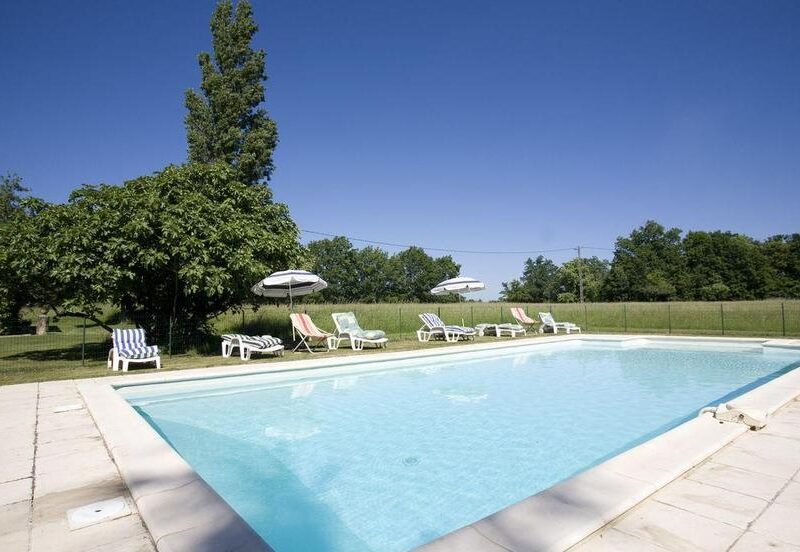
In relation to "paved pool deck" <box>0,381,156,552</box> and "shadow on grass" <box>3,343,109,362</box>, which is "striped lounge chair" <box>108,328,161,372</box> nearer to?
"shadow on grass" <box>3,343,109,362</box>

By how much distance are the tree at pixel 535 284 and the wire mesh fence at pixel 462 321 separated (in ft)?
154

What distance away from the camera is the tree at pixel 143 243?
9812mm

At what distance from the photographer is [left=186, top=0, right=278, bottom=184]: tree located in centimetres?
1956

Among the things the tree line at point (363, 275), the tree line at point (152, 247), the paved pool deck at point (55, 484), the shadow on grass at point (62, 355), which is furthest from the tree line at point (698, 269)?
the paved pool deck at point (55, 484)

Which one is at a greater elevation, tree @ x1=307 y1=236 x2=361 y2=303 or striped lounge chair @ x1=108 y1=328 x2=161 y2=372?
tree @ x1=307 y1=236 x2=361 y2=303

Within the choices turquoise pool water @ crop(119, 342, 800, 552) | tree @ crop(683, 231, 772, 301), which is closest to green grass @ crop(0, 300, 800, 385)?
turquoise pool water @ crop(119, 342, 800, 552)

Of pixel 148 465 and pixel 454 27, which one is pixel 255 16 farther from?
pixel 148 465

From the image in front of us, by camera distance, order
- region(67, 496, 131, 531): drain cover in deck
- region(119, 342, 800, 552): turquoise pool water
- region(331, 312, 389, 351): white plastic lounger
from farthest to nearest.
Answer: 1. region(331, 312, 389, 351): white plastic lounger
2. region(119, 342, 800, 552): turquoise pool water
3. region(67, 496, 131, 531): drain cover in deck

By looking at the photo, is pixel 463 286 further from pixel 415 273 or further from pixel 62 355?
pixel 415 273

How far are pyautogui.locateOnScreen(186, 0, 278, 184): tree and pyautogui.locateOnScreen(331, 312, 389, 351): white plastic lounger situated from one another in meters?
9.72

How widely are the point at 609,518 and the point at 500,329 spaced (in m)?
15.4

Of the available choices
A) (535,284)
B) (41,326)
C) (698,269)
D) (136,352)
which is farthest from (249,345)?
(535,284)

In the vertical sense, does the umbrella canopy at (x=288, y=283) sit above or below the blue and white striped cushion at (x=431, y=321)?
above

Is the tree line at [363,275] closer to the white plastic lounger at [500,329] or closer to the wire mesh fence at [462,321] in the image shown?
the wire mesh fence at [462,321]
